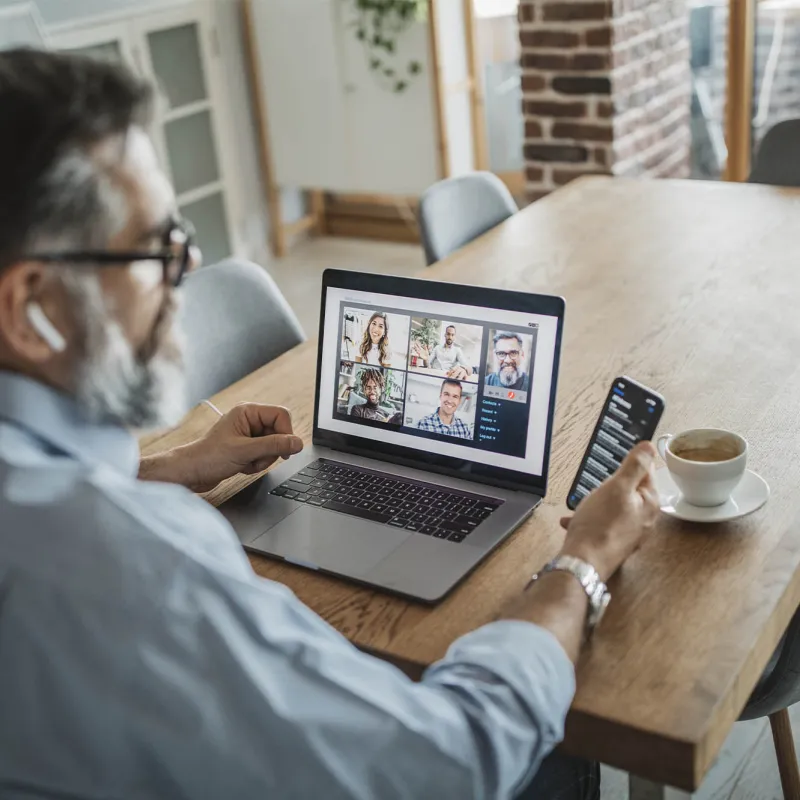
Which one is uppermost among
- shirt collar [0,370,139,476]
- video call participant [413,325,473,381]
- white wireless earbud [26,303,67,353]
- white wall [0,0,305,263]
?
white wireless earbud [26,303,67,353]

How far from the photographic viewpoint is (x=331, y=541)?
1.34 m

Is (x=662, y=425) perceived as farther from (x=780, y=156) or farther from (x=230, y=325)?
(x=780, y=156)

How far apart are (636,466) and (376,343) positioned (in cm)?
42

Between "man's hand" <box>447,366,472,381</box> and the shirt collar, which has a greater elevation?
the shirt collar

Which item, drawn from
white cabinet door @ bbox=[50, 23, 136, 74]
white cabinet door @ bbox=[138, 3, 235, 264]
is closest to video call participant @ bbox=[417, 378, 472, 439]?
white cabinet door @ bbox=[50, 23, 136, 74]

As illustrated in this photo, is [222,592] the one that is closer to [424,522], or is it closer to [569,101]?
[424,522]

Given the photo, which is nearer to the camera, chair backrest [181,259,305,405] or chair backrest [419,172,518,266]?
chair backrest [181,259,305,405]

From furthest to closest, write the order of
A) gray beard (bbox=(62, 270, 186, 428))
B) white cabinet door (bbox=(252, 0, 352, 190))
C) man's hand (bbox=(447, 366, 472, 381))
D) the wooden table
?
Result: 1. white cabinet door (bbox=(252, 0, 352, 190))
2. man's hand (bbox=(447, 366, 472, 381))
3. the wooden table
4. gray beard (bbox=(62, 270, 186, 428))

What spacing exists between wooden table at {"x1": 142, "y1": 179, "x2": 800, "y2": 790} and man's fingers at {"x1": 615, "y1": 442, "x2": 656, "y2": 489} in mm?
114

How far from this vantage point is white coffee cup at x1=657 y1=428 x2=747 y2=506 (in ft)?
Result: 4.18

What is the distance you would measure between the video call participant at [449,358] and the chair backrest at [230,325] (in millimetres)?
714

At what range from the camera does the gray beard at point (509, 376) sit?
1354 mm

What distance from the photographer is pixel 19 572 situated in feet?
2.84

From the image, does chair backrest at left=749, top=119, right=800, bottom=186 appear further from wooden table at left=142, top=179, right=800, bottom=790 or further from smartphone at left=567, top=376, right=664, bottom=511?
smartphone at left=567, top=376, right=664, bottom=511
